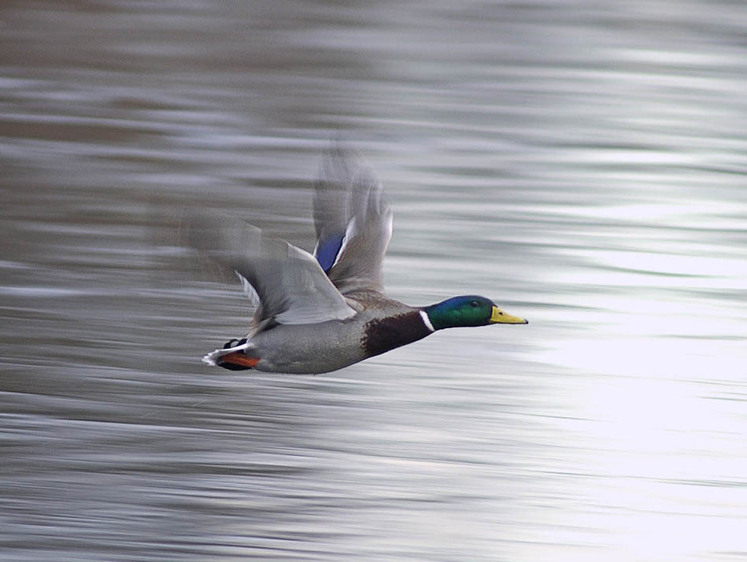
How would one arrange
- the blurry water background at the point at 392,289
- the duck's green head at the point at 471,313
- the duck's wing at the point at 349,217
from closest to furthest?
the duck's green head at the point at 471,313 → the duck's wing at the point at 349,217 → the blurry water background at the point at 392,289

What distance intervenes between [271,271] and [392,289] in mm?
3044

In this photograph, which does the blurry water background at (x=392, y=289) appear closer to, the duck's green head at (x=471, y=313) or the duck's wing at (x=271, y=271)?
the duck's wing at (x=271, y=271)

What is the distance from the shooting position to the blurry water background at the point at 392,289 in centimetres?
552

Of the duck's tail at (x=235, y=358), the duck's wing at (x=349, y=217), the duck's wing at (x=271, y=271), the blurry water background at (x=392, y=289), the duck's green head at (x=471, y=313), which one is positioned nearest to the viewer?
the duck's wing at (x=271, y=271)

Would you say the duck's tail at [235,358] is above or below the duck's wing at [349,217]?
below

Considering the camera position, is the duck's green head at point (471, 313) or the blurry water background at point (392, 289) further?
the blurry water background at point (392, 289)

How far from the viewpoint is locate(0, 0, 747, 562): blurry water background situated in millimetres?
5523

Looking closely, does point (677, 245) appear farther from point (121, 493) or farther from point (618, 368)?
point (121, 493)

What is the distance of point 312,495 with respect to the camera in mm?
5520

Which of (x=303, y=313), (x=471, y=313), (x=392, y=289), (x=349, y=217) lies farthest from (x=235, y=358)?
(x=392, y=289)

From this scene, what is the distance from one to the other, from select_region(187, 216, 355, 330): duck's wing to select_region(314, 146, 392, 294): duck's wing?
19.5 inches

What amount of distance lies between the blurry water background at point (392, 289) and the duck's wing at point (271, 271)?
0.79ft

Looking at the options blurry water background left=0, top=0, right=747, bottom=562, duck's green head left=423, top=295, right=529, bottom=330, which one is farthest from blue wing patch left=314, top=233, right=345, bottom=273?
blurry water background left=0, top=0, right=747, bottom=562

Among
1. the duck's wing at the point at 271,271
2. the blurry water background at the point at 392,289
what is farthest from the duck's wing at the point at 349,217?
the blurry water background at the point at 392,289
